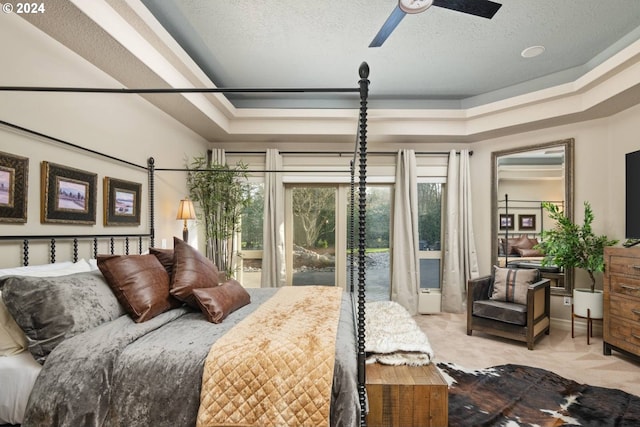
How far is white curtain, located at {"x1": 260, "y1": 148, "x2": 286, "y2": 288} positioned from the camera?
448cm

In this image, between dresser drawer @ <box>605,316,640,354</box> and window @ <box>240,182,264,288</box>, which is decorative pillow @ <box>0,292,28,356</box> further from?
dresser drawer @ <box>605,316,640,354</box>

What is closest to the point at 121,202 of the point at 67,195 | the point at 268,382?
the point at 67,195

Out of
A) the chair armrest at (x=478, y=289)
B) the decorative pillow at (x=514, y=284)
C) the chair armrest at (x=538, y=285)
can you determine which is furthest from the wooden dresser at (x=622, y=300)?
the chair armrest at (x=478, y=289)

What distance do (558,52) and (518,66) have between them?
365 mm

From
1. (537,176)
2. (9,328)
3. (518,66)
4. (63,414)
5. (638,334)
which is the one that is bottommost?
(638,334)

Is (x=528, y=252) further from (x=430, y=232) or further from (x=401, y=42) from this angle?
(x=401, y=42)

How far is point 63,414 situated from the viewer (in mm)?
1338

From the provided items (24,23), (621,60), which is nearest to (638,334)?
(621,60)

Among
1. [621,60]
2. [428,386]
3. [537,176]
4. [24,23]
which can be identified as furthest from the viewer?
[537,176]

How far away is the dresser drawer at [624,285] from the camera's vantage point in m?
2.83

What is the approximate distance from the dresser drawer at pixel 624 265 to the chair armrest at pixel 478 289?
111 centimetres

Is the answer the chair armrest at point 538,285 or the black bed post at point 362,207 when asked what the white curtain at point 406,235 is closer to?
the chair armrest at point 538,285

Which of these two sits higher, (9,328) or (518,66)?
(518,66)

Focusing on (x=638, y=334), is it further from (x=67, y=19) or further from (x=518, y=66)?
(x=67, y=19)
